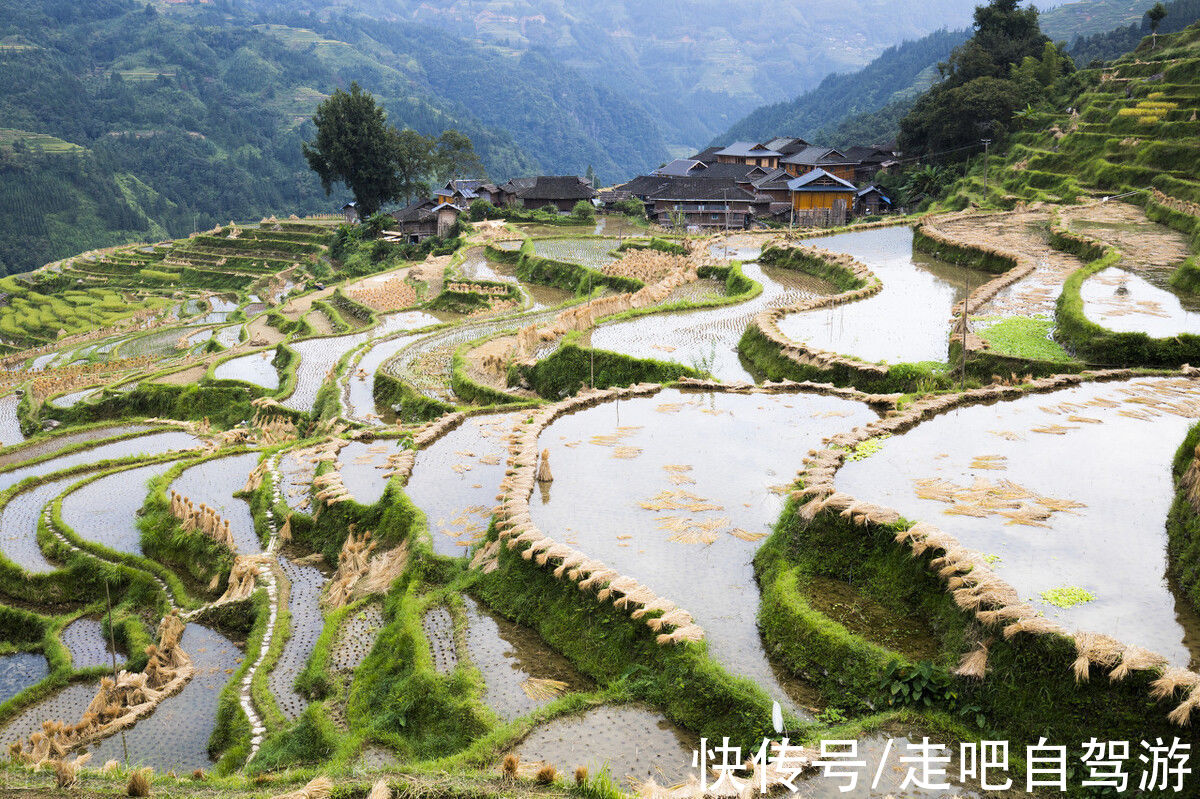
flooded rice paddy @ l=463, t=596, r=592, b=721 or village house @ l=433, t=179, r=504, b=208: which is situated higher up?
village house @ l=433, t=179, r=504, b=208

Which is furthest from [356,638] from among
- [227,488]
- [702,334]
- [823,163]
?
[823,163]

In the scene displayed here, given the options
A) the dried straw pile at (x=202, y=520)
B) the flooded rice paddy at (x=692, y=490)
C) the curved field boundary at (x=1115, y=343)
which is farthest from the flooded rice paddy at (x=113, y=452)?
the curved field boundary at (x=1115, y=343)

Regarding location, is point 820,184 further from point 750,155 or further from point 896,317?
point 896,317

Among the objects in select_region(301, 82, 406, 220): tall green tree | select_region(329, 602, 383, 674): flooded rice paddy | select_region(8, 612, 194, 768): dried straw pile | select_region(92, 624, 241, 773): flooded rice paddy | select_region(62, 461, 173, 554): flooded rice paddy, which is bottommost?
select_region(92, 624, 241, 773): flooded rice paddy

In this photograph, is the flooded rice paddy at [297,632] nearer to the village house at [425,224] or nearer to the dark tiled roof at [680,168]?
the village house at [425,224]

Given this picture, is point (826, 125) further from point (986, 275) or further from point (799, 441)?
point (799, 441)

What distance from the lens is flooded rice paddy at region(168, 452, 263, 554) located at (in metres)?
13.8

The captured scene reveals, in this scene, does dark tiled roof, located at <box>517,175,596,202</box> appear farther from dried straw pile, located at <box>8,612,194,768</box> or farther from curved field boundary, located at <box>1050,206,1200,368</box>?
dried straw pile, located at <box>8,612,194,768</box>

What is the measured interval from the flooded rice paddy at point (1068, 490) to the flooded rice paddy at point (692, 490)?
53.0 inches

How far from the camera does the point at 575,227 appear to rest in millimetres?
49656

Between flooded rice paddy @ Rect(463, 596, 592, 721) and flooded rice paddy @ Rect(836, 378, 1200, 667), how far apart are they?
361cm

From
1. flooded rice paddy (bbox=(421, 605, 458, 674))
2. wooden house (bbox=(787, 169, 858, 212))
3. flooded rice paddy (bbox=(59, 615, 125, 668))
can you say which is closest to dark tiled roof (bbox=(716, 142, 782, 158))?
wooden house (bbox=(787, 169, 858, 212))

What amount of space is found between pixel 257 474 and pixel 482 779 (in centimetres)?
1083

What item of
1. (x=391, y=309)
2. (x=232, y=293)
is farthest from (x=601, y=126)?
(x=391, y=309)
